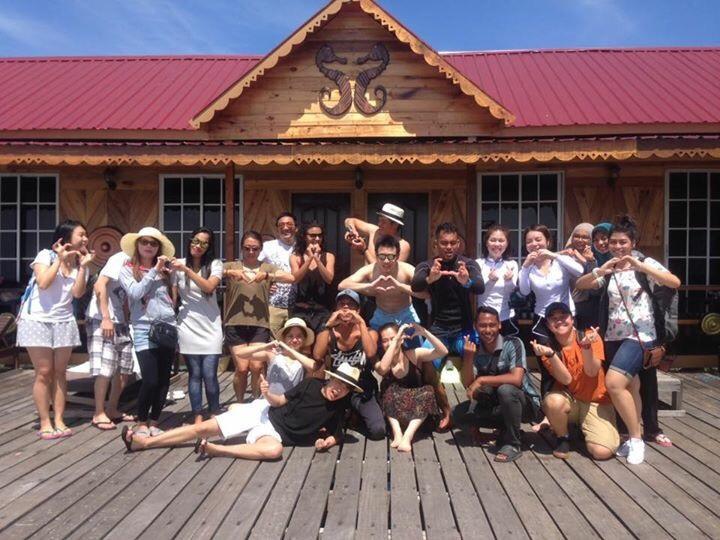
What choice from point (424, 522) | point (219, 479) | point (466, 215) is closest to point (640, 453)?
point (424, 522)

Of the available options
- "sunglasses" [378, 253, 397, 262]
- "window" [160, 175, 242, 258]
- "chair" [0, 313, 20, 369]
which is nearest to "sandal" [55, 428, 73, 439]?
"sunglasses" [378, 253, 397, 262]

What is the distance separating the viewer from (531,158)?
21.5ft

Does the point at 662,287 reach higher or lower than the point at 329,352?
higher

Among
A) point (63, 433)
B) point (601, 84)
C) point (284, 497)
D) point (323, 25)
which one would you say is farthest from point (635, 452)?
point (601, 84)

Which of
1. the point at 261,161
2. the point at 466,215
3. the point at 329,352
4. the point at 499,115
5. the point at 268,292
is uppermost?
the point at 499,115

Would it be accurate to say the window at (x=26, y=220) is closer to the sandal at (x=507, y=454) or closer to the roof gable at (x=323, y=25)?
the roof gable at (x=323, y=25)

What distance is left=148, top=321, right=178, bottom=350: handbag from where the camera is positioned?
4562 millimetres

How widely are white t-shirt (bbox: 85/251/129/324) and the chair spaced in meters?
3.21

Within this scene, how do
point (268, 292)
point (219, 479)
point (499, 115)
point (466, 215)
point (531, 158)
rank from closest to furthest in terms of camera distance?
1. point (219, 479)
2. point (268, 292)
3. point (531, 158)
4. point (499, 115)
5. point (466, 215)

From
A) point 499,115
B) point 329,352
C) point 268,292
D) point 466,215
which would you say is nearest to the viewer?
point 329,352

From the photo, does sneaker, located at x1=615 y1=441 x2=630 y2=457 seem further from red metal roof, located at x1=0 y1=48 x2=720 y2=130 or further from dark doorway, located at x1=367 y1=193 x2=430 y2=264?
red metal roof, located at x1=0 y1=48 x2=720 y2=130

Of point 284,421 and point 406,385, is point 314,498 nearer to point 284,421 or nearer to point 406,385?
point 284,421

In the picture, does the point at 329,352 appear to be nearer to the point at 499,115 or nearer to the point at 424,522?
the point at 424,522

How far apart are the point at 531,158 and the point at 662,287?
2.66 m
